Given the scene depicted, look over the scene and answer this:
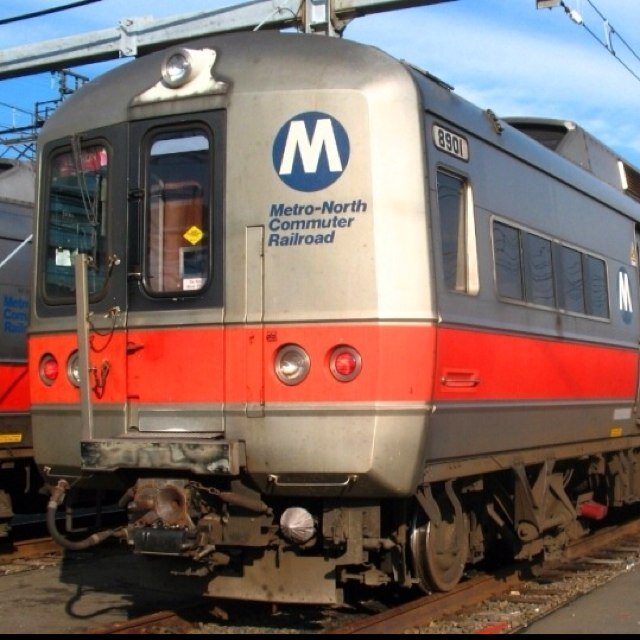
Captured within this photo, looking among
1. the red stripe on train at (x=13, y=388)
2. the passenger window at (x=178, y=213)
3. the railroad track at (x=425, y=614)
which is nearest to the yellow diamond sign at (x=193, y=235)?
the passenger window at (x=178, y=213)

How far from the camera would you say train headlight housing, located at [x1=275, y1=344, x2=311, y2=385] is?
5.58 meters

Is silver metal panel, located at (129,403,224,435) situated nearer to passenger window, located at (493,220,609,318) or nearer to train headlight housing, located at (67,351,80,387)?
train headlight housing, located at (67,351,80,387)

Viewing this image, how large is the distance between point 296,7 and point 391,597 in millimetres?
7370

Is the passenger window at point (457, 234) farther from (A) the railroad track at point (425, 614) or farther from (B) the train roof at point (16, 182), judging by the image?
(B) the train roof at point (16, 182)

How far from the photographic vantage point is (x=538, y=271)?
7.28 meters

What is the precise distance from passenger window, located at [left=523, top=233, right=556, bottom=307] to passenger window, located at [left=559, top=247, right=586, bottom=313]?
229mm

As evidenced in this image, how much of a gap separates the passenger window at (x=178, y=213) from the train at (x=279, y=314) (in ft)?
0.04

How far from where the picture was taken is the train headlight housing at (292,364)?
5578mm

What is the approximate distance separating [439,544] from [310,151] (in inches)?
98.1

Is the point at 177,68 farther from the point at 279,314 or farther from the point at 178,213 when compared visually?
the point at 279,314

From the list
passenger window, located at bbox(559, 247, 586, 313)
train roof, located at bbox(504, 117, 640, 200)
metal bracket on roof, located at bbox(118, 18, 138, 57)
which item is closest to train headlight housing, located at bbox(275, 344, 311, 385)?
passenger window, located at bbox(559, 247, 586, 313)

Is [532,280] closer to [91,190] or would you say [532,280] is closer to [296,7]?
[91,190]

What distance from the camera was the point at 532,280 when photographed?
7172 mm

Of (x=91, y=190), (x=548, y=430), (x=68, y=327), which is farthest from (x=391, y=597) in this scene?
(x=91, y=190)
